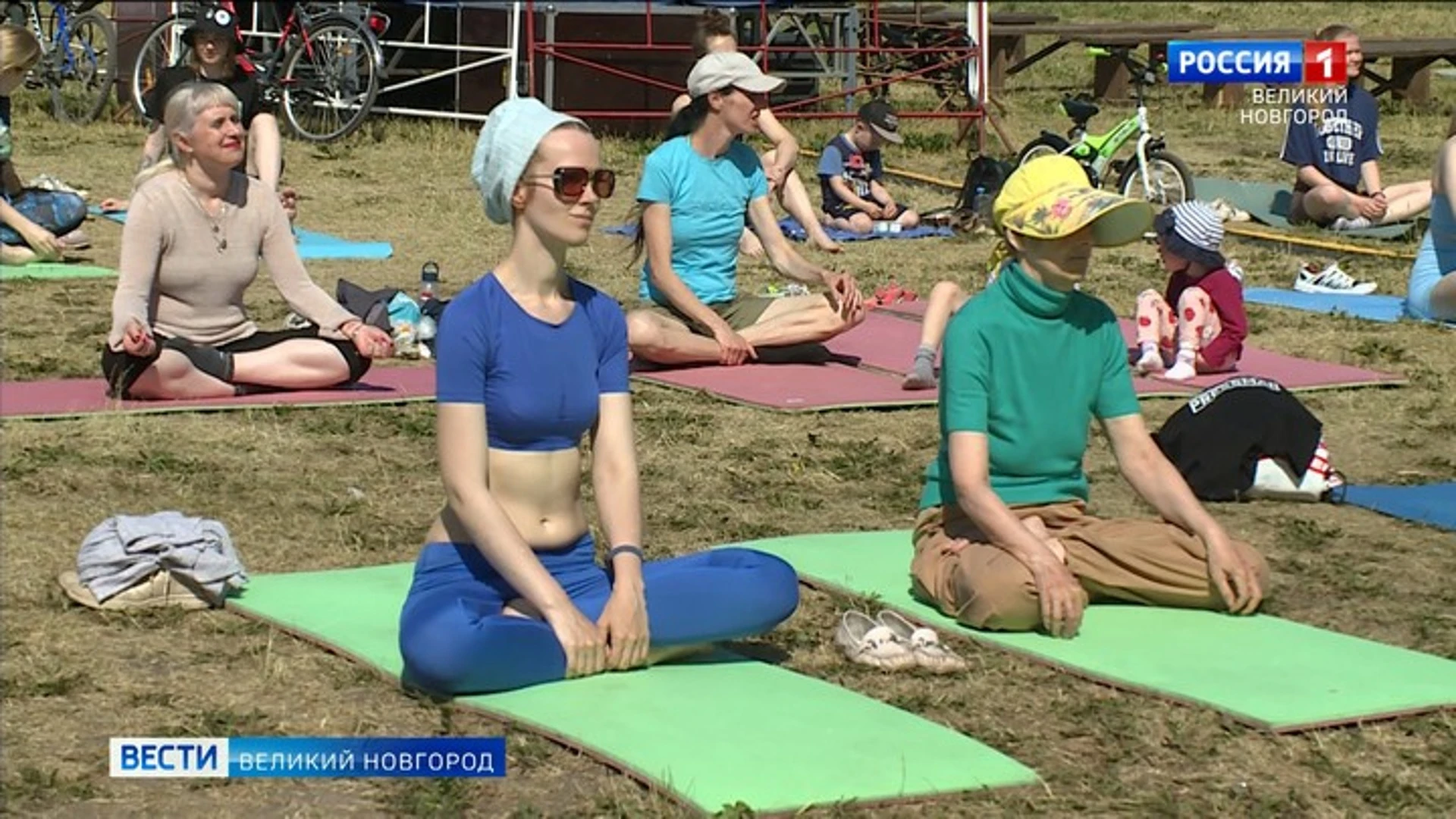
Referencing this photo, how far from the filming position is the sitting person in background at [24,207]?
11.5m

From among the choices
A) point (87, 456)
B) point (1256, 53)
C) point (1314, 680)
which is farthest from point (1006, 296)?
point (1256, 53)

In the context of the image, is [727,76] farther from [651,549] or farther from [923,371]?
[651,549]

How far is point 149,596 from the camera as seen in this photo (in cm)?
592

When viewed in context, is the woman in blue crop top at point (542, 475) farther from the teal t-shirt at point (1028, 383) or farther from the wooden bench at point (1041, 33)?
the wooden bench at point (1041, 33)

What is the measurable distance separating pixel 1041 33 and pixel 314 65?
7.76 meters

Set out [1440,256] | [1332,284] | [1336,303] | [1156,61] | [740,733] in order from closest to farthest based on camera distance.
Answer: [740,733] → [1440,256] → [1336,303] → [1332,284] → [1156,61]

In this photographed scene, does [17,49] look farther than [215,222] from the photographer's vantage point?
Yes

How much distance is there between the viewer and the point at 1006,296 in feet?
19.9

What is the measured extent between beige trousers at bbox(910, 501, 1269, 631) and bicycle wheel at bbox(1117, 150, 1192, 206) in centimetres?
863

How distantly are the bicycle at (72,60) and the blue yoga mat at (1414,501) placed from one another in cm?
1250

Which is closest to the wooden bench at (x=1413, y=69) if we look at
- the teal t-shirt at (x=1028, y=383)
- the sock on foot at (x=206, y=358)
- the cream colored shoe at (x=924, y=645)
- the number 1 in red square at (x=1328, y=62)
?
the number 1 in red square at (x=1328, y=62)

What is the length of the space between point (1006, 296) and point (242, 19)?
14.2 metres

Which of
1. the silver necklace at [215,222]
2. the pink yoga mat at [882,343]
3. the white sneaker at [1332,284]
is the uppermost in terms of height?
the silver necklace at [215,222]

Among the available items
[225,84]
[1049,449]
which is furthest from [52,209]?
[1049,449]
